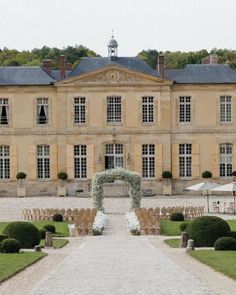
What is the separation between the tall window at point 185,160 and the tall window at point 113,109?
3742mm

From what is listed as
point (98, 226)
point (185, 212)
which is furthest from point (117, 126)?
point (98, 226)

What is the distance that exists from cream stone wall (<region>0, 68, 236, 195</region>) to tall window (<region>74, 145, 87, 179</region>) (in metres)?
0.24

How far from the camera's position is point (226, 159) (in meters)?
50.4

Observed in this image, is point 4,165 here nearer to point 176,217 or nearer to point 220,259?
point 176,217

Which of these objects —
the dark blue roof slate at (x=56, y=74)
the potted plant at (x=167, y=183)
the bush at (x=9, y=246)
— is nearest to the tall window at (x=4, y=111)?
the dark blue roof slate at (x=56, y=74)

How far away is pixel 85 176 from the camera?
165 feet

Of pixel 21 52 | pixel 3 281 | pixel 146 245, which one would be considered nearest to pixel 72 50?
pixel 21 52

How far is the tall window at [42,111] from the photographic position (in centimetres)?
5088

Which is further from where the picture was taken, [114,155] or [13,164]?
[114,155]

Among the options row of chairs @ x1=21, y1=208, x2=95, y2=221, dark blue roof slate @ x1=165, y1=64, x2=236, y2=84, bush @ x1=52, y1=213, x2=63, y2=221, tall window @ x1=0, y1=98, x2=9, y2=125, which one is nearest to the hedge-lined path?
bush @ x1=52, y1=213, x2=63, y2=221

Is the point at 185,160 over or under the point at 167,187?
over

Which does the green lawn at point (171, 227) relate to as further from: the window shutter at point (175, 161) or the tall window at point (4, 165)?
the tall window at point (4, 165)

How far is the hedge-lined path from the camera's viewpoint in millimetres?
14922

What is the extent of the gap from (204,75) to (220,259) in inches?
1240
